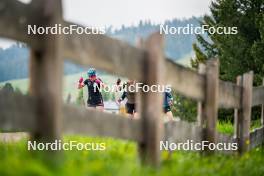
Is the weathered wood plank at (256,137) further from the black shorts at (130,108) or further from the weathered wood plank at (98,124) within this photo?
the weathered wood plank at (98,124)

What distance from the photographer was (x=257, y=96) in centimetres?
1094

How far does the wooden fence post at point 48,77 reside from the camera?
415 centimetres

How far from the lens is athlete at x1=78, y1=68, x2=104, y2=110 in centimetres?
1565

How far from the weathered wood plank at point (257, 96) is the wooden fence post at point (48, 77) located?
675 centimetres

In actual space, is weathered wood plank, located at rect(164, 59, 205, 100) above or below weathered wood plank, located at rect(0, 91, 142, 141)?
above

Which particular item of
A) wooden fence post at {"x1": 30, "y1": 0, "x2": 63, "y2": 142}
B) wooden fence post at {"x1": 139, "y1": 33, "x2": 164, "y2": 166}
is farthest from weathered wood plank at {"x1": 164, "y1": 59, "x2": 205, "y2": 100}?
wooden fence post at {"x1": 30, "y1": 0, "x2": 63, "y2": 142}

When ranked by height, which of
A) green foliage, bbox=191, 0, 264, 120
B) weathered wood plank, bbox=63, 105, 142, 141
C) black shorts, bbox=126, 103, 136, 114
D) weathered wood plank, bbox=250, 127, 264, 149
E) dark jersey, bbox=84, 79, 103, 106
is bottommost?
weathered wood plank, bbox=250, 127, 264, 149

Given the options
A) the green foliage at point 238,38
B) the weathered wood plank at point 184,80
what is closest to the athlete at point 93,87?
the weathered wood plank at point 184,80

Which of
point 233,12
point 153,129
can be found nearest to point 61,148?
point 153,129

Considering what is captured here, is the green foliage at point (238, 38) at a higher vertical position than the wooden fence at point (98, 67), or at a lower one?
higher

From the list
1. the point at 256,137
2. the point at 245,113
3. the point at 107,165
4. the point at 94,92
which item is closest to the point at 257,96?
the point at 256,137

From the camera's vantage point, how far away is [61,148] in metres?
4.12

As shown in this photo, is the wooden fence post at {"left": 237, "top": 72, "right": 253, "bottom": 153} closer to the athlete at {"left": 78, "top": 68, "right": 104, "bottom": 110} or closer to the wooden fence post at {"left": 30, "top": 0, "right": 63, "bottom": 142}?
the wooden fence post at {"left": 30, "top": 0, "right": 63, "bottom": 142}

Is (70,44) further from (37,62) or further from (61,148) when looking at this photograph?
(61,148)
